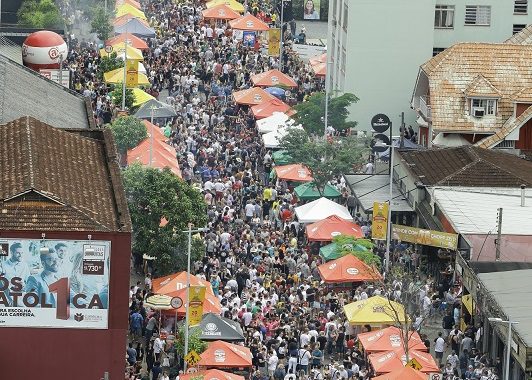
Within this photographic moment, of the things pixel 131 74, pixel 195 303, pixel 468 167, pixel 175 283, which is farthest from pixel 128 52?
pixel 195 303

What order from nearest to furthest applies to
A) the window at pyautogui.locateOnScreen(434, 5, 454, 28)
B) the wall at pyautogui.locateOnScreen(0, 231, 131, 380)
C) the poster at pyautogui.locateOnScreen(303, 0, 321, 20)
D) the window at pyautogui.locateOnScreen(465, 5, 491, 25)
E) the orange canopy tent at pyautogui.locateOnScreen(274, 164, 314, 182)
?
the wall at pyautogui.locateOnScreen(0, 231, 131, 380), the orange canopy tent at pyautogui.locateOnScreen(274, 164, 314, 182), the window at pyautogui.locateOnScreen(434, 5, 454, 28), the window at pyautogui.locateOnScreen(465, 5, 491, 25), the poster at pyautogui.locateOnScreen(303, 0, 321, 20)

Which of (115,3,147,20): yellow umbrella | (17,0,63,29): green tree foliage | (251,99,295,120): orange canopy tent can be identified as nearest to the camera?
(251,99,295,120): orange canopy tent

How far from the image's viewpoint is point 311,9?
125750 millimetres

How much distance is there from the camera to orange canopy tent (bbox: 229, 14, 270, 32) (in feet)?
376

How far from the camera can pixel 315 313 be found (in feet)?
223

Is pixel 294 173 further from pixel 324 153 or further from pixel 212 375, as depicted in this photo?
pixel 212 375

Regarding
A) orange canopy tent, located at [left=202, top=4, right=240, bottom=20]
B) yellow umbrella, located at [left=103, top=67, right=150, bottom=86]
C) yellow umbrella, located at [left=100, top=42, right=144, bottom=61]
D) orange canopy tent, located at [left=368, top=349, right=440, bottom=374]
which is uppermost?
orange canopy tent, located at [left=202, top=4, right=240, bottom=20]

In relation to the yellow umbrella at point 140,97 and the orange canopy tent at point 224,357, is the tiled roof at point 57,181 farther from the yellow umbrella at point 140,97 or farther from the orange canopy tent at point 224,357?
the yellow umbrella at point 140,97

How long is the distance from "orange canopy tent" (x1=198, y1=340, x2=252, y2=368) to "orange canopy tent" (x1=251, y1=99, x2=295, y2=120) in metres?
35.7

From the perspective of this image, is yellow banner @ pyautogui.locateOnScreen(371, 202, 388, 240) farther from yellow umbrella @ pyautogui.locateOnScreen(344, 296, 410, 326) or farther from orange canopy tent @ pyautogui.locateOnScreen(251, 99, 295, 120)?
orange canopy tent @ pyautogui.locateOnScreen(251, 99, 295, 120)

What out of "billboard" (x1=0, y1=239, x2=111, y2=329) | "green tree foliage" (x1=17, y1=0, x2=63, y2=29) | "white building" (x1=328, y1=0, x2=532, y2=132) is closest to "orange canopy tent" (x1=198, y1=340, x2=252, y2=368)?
"billboard" (x1=0, y1=239, x2=111, y2=329)

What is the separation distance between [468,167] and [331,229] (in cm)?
666

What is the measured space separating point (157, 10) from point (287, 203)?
4045 centimetres

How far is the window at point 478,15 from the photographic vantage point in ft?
330
